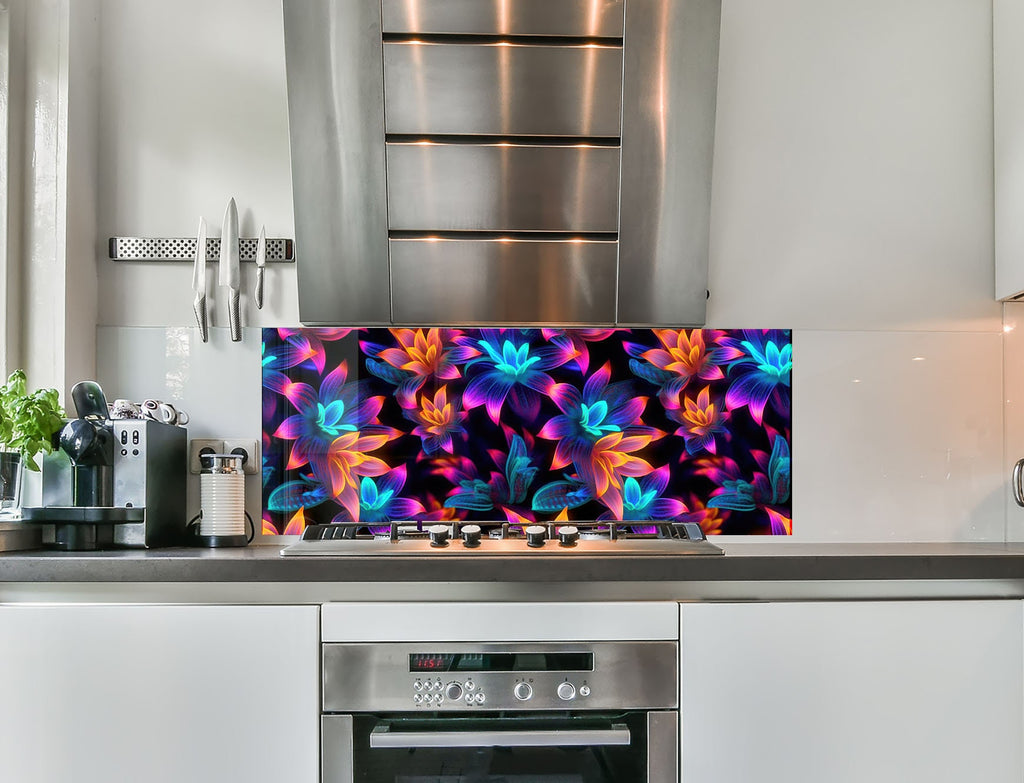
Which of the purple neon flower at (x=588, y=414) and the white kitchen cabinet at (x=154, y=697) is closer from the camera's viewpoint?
the white kitchen cabinet at (x=154, y=697)

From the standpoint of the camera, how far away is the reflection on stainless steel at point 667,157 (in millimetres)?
1885

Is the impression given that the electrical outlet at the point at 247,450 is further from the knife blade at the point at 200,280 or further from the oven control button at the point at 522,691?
the oven control button at the point at 522,691

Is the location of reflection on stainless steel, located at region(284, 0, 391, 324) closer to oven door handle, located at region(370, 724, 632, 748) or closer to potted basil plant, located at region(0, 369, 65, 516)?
potted basil plant, located at region(0, 369, 65, 516)

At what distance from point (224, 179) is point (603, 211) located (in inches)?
37.3

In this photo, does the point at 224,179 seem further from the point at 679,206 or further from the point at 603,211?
the point at 679,206

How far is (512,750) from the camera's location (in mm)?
1519

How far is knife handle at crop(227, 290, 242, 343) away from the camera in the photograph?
2041mm


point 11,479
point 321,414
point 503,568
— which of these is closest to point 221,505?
point 321,414

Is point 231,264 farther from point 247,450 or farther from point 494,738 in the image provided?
point 494,738

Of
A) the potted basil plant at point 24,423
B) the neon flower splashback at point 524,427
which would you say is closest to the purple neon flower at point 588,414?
the neon flower splashback at point 524,427

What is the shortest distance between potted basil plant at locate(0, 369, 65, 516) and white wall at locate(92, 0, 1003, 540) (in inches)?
14.9

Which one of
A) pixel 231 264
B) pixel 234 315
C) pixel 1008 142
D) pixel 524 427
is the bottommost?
pixel 524 427

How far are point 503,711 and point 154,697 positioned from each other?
2.07 feet

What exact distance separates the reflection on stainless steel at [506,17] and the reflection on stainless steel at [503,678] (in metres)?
1.30
